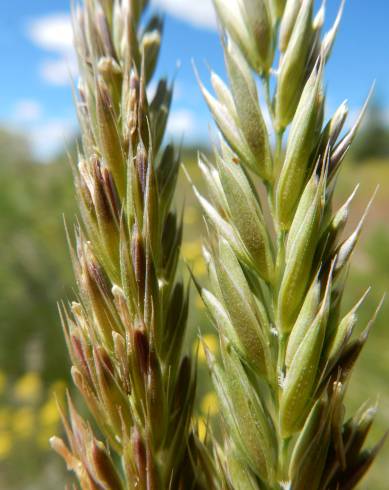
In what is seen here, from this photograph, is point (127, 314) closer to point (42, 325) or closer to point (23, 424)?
point (23, 424)

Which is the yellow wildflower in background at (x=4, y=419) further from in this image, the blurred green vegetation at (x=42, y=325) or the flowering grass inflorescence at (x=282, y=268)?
the flowering grass inflorescence at (x=282, y=268)

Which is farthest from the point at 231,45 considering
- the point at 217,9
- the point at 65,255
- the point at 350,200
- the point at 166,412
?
the point at 65,255

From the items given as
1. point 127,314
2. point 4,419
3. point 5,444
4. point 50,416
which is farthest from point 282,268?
point 4,419

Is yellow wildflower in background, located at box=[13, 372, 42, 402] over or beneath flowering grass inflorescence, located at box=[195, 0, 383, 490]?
beneath

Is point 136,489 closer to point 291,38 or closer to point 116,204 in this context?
point 116,204

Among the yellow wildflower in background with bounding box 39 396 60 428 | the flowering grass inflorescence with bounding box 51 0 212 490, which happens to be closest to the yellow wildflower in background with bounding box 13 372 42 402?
the yellow wildflower in background with bounding box 39 396 60 428

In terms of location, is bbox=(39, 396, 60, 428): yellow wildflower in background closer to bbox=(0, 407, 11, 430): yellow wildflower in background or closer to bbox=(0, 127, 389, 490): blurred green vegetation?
bbox=(0, 127, 389, 490): blurred green vegetation

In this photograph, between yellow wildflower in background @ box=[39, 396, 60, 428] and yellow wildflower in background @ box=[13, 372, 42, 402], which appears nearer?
yellow wildflower in background @ box=[39, 396, 60, 428]

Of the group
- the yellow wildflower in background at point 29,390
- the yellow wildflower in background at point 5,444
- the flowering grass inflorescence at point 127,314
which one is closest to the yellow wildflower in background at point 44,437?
the yellow wildflower in background at point 5,444
